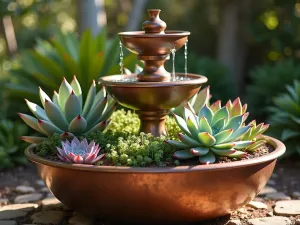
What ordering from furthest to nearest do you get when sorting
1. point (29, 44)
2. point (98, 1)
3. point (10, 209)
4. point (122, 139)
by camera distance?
point (29, 44), point (98, 1), point (10, 209), point (122, 139)

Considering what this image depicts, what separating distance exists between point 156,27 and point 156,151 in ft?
2.58

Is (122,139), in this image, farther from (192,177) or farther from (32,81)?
(32,81)

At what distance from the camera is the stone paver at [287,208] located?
3.26 metres

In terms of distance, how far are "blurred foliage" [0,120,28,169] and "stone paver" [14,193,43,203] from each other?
0.86 m

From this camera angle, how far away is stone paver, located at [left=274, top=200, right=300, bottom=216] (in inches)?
128

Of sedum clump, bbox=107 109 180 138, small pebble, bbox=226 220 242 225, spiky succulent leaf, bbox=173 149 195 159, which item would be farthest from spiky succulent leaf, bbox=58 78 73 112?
small pebble, bbox=226 220 242 225

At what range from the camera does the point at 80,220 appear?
3146 mm

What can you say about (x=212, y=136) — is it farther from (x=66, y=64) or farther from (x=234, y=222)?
(x=66, y=64)

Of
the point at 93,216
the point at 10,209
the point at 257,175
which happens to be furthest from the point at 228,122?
the point at 10,209

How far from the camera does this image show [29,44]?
37.6ft

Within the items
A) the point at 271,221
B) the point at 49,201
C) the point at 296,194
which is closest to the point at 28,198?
the point at 49,201

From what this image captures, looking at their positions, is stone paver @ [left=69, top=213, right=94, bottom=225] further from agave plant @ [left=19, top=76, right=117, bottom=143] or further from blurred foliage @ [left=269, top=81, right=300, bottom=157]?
blurred foliage @ [left=269, top=81, right=300, bottom=157]

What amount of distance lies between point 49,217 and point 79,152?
0.52 m

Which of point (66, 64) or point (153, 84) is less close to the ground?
point (153, 84)
